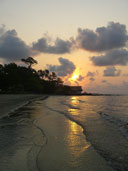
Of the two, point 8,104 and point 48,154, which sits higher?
point 48,154

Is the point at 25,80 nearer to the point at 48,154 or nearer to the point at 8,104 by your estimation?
the point at 8,104

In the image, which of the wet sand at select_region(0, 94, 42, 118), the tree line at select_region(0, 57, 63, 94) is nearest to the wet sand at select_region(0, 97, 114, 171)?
the wet sand at select_region(0, 94, 42, 118)

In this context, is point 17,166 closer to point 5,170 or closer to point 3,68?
point 5,170

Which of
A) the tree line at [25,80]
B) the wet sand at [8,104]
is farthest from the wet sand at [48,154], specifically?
the tree line at [25,80]

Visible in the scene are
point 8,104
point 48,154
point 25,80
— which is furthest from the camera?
point 25,80

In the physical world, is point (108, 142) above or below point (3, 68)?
below

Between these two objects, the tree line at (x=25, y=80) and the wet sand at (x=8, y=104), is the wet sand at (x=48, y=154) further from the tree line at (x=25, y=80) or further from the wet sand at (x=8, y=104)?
the tree line at (x=25, y=80)

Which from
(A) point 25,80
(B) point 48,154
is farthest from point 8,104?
(A) point 25,80

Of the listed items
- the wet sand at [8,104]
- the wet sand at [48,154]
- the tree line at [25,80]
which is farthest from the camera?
the tree line at [25,80]

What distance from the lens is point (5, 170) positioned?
17.3 feet

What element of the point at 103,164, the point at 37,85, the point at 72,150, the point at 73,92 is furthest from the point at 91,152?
the point at 73,92

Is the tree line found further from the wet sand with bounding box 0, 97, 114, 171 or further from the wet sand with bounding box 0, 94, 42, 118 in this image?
the wet sand with bounding box 0, 97, 114, 171

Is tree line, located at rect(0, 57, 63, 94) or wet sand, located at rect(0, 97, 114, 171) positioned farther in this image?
tree line, located at rect(0, 57, 63, 94)

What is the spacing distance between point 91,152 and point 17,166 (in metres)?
3.01
